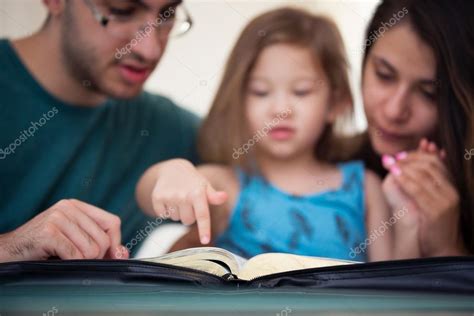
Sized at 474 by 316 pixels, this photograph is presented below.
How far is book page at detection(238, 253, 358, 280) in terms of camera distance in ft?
4.35

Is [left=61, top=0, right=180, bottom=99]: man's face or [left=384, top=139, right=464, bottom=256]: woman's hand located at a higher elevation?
[left=61, top=0, right=180, bottom=99]: man's face

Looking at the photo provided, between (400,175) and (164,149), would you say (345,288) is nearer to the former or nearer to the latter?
(400,175)

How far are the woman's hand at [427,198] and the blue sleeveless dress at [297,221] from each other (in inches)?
3.5

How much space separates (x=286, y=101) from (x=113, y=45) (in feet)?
1.38

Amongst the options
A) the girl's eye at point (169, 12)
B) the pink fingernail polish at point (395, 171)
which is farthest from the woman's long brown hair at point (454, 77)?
the girl's eye at point (169, 12)

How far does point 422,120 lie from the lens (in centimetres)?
146

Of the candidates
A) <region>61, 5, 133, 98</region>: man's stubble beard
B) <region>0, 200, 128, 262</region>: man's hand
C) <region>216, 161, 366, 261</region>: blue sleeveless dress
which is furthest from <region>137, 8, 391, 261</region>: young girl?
<region>61, 5, 133, 98</region>: man's stubble beard

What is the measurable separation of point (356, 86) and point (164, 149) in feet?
1.56

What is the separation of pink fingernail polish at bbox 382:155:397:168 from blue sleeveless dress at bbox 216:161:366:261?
5cm

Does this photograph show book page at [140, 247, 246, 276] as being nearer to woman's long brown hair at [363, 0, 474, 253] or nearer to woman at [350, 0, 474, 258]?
woman at [350, 0, 474, 258]

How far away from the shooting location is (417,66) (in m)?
1.45

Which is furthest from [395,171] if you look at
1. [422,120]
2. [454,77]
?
[454,77]

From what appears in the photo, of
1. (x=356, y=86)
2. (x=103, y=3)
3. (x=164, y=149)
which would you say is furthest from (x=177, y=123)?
(x=356, y=86)

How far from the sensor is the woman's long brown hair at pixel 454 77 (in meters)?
1.45
